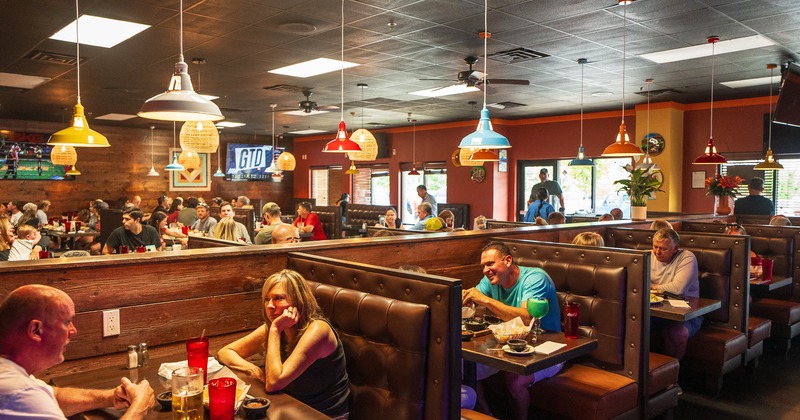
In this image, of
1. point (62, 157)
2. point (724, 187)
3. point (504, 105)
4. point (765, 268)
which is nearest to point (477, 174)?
point (504, 105)

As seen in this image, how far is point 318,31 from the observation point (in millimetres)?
5574

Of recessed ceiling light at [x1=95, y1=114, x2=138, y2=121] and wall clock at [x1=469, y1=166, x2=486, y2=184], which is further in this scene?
wall clock at [x1=469, y1=166, x2=486, y2=184]

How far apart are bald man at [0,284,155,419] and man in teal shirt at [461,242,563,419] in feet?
6.70

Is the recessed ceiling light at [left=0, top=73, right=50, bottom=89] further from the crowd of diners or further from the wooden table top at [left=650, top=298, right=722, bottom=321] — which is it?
the wooden table top at [left=650, top=298, right=722, bottom=321]

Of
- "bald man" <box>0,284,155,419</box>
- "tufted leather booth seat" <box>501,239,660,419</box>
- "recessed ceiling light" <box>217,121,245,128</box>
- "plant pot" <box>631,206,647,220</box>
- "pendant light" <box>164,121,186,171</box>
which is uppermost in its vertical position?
"recessed ceiling light" <box>217,121,245,128</box>

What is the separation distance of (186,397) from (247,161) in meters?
15.6

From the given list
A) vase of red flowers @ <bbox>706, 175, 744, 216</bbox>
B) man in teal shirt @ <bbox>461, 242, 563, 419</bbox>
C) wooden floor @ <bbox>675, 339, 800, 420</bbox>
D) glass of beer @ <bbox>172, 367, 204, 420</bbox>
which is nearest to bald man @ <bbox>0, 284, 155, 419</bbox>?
glass of beer @ <bbox>172, 367, 204, 420</bbox>

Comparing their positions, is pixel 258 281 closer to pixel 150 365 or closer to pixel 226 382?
pixel 150 365

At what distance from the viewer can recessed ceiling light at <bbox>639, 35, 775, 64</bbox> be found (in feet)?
19.6

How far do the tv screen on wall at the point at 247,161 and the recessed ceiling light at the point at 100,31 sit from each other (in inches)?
407

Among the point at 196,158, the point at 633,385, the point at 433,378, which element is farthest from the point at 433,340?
the point at 196,158

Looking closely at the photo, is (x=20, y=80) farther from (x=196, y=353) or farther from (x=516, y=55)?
(x=196, y=353)

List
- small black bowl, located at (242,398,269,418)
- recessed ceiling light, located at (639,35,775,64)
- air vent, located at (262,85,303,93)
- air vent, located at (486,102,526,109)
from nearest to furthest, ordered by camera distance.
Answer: small black bowl, located at (242,398,269,418) → recessed ceiling light, located at (639,35,775,64) → air vent, located at (262,85,303,93) → air vent, located at (486,102,526,109)

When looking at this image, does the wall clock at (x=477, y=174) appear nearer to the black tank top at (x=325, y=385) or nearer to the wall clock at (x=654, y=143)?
the wall clock at (x=654, y=143)
